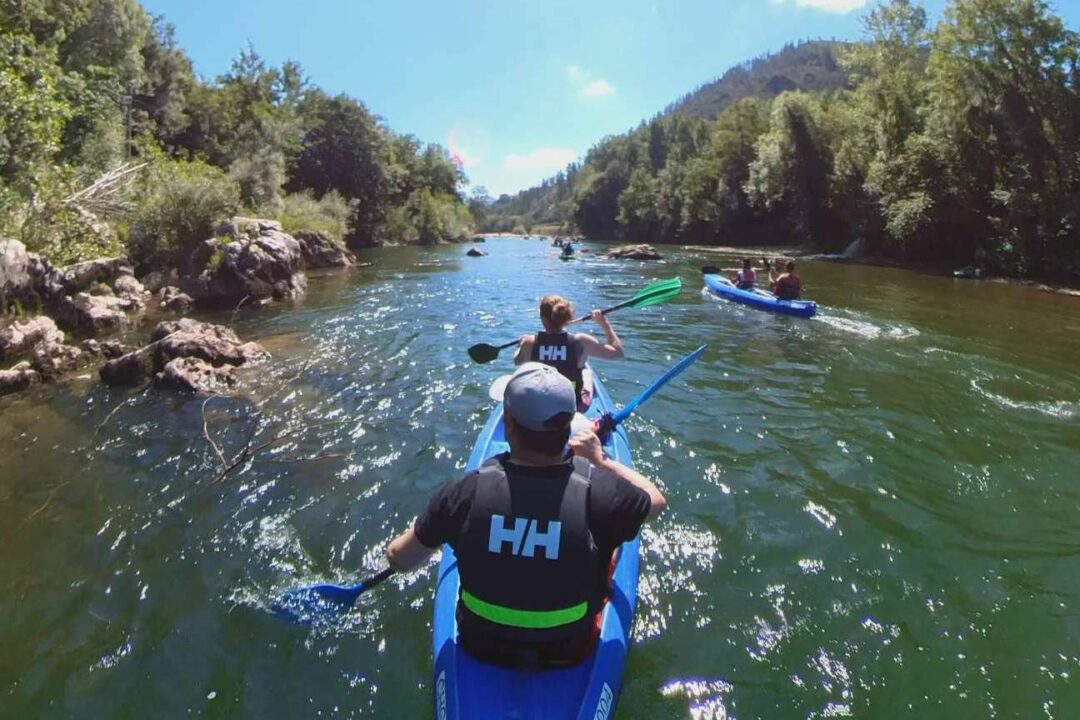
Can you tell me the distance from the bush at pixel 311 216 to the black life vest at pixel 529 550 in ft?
72.1

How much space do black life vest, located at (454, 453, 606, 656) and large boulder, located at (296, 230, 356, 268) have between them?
22325 mm

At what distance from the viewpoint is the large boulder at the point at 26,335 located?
336 inches

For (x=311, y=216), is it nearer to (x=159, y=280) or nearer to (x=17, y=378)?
(x=159, y=280)

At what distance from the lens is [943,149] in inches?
906

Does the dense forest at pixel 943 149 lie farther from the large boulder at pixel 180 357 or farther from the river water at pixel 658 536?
the large boulder at pixel 180 357

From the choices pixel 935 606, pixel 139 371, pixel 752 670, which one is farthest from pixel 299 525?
pixel 139 371

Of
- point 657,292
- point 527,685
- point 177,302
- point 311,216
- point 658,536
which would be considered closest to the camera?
point 527,685

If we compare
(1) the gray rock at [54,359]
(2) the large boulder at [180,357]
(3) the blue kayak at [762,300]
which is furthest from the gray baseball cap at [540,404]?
(3) the blue kayak at [762,300]

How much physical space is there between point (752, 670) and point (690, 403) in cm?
428

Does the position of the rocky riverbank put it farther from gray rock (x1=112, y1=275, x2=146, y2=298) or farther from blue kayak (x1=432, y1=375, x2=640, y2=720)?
blue kayak (x1=432, y1=375, x2=640, y2=720)

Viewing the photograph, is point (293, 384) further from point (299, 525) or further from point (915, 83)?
point (915, 83)

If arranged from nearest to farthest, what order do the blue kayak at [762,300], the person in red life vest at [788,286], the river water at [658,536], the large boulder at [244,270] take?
1. the river water at [658,536]
2. the blue kayak at [762,300]
3. the person in red life vest at [788,286]
4. the large boulder at [244,270]

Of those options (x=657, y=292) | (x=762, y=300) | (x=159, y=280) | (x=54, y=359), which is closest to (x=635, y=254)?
(x=762, y=300)

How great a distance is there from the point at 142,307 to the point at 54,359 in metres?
5.13
